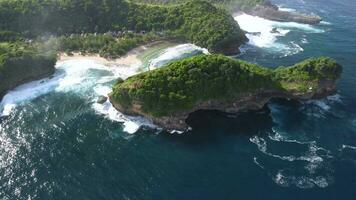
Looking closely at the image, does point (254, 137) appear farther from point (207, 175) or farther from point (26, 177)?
point (26, 177)

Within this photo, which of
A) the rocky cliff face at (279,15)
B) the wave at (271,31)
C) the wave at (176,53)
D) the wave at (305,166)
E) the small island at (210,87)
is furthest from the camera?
the rocky cliff face at (279,15)

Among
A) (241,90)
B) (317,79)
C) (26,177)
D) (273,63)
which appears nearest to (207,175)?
(241,90)

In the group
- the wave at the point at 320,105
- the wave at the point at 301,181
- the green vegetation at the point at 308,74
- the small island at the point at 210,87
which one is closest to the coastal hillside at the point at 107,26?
the green vegetation at the point at 308,74

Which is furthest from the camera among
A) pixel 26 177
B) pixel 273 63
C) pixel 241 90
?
pixel 273 63

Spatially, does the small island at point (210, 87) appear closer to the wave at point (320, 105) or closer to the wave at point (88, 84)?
the wave at point (320, 105)

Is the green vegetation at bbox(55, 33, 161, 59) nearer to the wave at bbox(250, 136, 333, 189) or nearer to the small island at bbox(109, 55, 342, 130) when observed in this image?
the small island at bbox(109, 55, 342, 130)

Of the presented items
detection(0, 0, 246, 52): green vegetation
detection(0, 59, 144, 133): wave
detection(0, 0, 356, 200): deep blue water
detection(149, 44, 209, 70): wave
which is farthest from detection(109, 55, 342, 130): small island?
detection(0, 0, 246, 52): green vegetation
